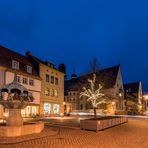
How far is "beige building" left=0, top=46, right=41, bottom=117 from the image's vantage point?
116ft

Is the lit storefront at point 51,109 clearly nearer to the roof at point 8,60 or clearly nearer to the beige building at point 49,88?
the beige building at point 49,88

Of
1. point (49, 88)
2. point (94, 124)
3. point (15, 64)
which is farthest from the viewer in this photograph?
point (49, 88)

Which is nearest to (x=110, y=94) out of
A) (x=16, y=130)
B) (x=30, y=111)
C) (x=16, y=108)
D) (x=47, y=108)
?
(x=47, y=108)

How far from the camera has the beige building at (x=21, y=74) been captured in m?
35.5

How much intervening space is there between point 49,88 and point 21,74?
1089 cm

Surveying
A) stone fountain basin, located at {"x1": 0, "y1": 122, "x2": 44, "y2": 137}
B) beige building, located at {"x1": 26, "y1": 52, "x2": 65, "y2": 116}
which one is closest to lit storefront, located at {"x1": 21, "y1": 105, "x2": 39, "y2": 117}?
beige building, located at {"x1": 26, "y1": 52, "x2": 65, "y2": 116}

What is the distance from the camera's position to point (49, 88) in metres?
49.1

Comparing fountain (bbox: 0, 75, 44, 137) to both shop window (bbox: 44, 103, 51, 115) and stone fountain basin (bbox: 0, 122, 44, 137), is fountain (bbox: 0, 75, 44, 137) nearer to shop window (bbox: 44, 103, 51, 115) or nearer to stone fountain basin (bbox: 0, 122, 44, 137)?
stone fountain basin (bbox: 0, 122, 44, 137)

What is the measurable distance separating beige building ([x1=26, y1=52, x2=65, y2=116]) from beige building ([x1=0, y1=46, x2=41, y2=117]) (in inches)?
64.0

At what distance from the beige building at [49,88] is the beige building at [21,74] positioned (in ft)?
5.33

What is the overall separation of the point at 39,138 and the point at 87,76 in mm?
28699

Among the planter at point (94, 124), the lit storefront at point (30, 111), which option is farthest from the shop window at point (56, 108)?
the planter at point (94, 124)

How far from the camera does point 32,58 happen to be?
47.4 m

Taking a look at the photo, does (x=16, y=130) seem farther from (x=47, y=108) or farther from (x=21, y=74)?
(x=47, y=108)
